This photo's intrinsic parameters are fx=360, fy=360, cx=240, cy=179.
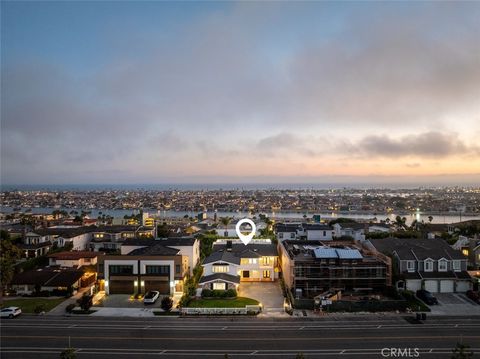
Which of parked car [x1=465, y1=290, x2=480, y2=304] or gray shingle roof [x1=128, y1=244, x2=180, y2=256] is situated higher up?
gray shingle roof [x1=128, y1=244, x2=180, y2=256]

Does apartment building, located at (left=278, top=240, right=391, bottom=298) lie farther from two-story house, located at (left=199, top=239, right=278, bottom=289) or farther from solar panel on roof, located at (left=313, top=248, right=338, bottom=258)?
two-story house, located at (left=199, top=239, right=278, bottom=289)

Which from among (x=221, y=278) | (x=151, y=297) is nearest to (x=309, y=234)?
(x=221, y=278)

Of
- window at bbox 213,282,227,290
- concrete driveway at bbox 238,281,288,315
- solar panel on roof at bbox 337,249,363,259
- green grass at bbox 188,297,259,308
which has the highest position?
solar panel on roof at bbox 337,249,363,259

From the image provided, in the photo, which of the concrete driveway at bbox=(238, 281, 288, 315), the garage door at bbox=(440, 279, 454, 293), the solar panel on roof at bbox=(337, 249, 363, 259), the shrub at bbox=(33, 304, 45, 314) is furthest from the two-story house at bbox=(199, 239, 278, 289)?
the garage door at bbox=(440, 279, 454, 293)

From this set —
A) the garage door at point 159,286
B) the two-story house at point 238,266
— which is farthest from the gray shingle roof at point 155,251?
the two-story house at point 238,266

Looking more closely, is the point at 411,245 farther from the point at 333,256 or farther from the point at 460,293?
the point at 333,256

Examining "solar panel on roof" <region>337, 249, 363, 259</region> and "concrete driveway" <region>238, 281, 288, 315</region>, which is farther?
"solar panel on roof" <region>337, 249, 363, 259</region>

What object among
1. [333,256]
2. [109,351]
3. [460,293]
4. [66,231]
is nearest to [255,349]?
[109,351]
